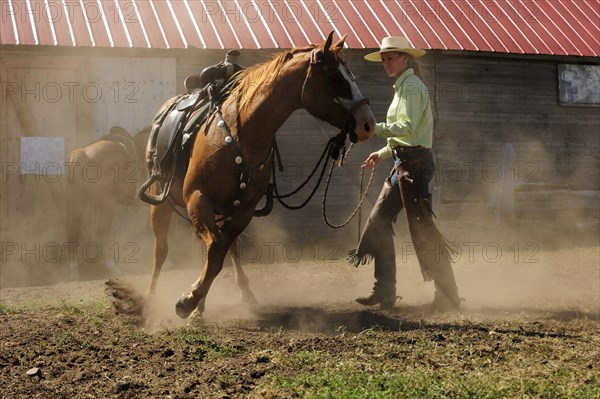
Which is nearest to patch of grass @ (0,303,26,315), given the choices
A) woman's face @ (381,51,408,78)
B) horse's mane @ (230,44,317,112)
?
horse's mane @ (230,44,317,112)

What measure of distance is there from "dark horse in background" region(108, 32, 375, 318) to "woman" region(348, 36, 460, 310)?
2.49 feet

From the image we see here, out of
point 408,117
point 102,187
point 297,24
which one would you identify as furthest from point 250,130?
point 297,24

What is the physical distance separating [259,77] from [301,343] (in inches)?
89.7

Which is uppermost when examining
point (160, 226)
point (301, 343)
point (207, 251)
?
point (160, 226)

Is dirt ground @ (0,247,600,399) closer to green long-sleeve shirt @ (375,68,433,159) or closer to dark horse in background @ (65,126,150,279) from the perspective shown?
green long-sleeve shirt @ (375,68,433,159)

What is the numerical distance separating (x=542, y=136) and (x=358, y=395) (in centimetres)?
1080

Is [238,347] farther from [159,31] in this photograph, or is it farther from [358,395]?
[159,31]

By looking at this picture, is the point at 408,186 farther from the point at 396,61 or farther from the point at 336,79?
the point at 336,79

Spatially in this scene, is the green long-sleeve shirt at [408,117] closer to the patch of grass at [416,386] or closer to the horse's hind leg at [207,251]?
the horse's hind leg at [207,251]

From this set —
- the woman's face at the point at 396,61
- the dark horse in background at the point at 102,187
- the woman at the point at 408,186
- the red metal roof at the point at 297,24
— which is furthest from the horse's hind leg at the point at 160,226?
the red metal roof at the point at 297,24

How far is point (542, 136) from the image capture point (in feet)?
46.5

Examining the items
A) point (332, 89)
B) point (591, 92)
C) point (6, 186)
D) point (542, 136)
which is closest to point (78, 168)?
point (6, 186)

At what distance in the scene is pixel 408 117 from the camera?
22.6ft

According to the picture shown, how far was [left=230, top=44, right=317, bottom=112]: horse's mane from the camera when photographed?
21.3ft
